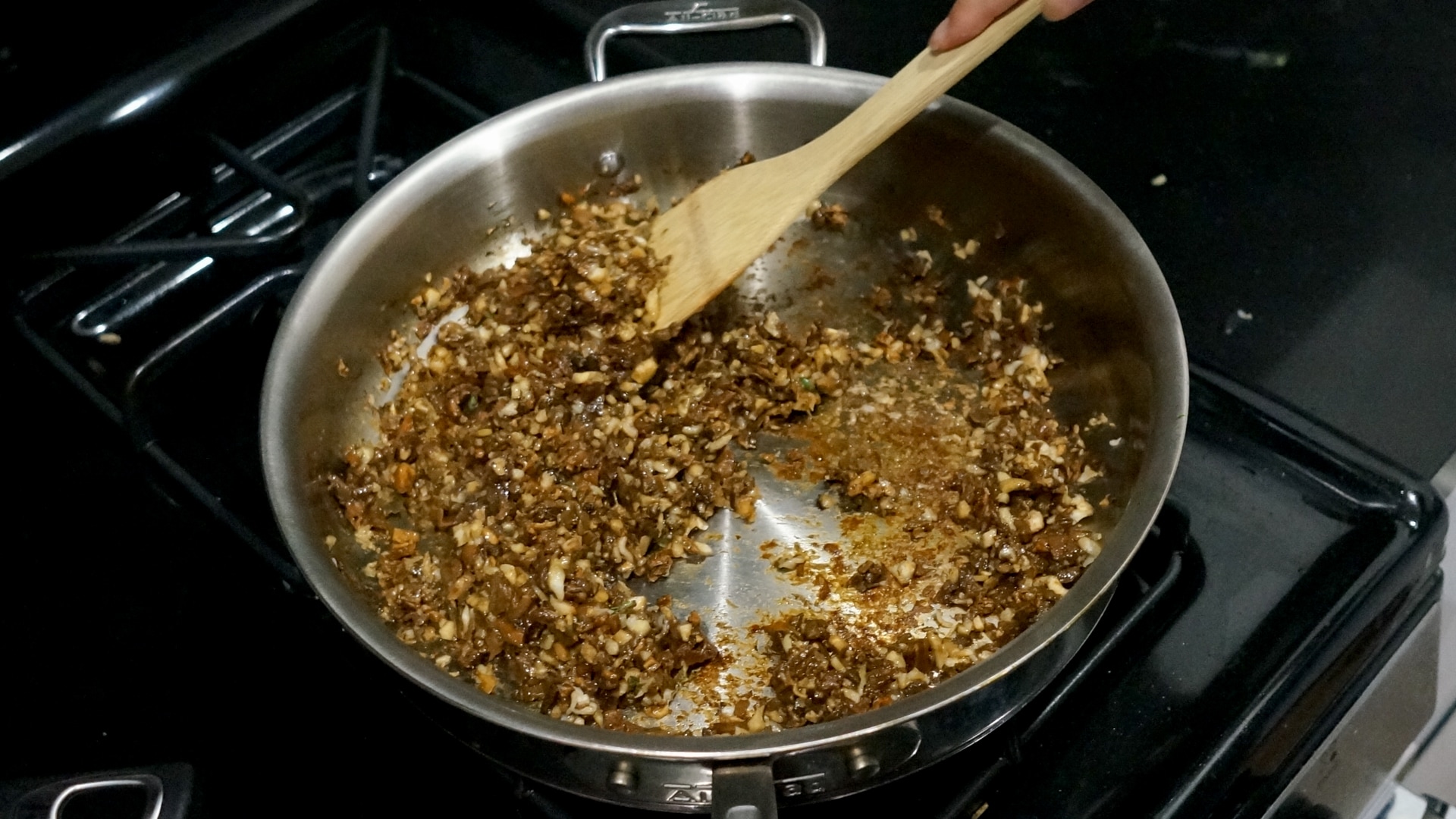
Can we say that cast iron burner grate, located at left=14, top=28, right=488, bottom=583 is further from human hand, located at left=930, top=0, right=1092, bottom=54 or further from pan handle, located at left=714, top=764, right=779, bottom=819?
human hand, located at left=930, top=0, right=1092, bottom=54

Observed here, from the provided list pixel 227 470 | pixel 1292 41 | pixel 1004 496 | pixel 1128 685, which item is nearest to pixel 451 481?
pixel 227 470

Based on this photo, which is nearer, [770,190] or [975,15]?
[975,15]

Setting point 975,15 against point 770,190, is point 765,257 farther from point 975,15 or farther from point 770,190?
point 975,15

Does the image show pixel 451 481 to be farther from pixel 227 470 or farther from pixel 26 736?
pixel 26 736

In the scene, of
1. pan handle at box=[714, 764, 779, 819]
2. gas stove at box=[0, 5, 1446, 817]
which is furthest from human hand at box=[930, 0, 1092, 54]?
pan handle at box=[714, 764, 779, 819]

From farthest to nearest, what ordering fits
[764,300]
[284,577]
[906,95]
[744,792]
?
[764,300], [906,95], [284,577], [744,792]

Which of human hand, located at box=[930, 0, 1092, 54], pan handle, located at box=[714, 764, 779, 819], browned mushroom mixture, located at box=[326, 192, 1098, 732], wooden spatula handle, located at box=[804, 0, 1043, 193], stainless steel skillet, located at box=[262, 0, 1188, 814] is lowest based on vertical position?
browned mushroom mixture, located at box=[326, 192, 1098, 732]

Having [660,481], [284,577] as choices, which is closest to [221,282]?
[284,577]
